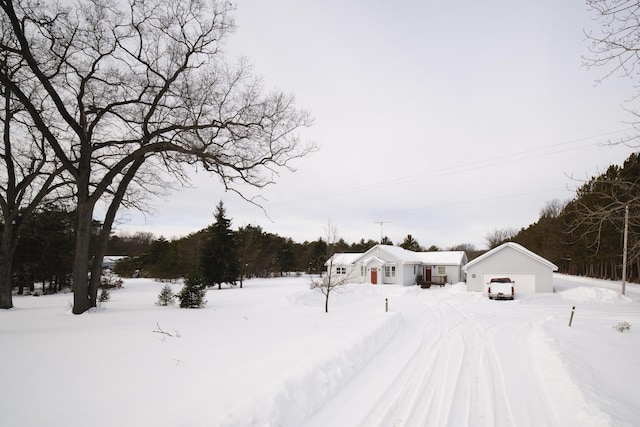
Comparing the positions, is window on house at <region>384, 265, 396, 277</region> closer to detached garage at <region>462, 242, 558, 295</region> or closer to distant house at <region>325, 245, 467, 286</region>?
distant house at <region>325, 245, 467, 286</region>

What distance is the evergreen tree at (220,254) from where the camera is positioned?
3662cm

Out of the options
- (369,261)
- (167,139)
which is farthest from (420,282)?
(167,139)

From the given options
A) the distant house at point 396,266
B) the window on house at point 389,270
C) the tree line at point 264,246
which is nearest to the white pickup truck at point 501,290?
A: the tree line at point 264,246

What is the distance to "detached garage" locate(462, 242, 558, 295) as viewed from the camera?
28141 millimetres

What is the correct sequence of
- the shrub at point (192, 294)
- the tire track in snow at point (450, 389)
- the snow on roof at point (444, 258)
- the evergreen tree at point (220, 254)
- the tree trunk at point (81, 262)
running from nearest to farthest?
the tire track in snow at point (450, 389)
the tree trunk at point (81, 262)
the shrub at point (192, 294)
the evergreen tree at point (220, 254)
the snow on roof at point (444, 258)

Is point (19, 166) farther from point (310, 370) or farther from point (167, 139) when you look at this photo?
point (310, 370)

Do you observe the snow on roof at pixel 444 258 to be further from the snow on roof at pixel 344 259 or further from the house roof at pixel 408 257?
the snow on roof at pixel 344 259

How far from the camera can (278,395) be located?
5102mm

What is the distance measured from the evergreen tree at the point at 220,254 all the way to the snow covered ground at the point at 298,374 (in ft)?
81.1

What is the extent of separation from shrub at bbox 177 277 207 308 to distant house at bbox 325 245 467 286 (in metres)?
22.3

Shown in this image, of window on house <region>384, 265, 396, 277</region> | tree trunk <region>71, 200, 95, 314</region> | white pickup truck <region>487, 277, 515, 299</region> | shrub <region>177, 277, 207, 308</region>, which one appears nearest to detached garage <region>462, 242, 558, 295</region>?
white pickup truck <region>487, 277, 515, 299</region>

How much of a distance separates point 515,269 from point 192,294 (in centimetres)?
2772

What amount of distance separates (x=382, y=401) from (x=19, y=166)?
19.0 metres

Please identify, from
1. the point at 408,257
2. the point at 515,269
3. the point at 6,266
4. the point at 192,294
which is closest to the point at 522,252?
the point at 515,269
